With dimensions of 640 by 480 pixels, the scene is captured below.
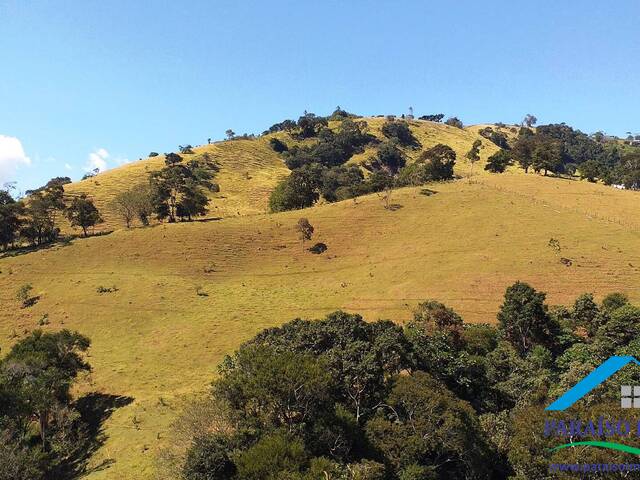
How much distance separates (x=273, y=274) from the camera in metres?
77.7

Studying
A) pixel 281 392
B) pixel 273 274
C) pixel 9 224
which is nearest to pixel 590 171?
pixel 273 274

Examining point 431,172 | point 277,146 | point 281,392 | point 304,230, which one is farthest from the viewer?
point 277,146

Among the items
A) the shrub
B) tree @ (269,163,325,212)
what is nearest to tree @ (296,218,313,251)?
tree @ (269,163,325,212)

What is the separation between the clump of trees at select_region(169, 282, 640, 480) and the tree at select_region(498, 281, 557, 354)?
378cm

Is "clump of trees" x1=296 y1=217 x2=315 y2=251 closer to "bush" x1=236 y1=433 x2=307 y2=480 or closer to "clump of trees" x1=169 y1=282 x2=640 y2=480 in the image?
"clump of trees" x1=169 y1=282 x2=640 y2=480

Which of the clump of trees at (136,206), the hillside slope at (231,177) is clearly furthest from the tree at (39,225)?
the clump of trees at (136,206)

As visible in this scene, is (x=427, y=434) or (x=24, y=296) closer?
(x=427, y=434)

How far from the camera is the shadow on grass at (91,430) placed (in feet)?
104

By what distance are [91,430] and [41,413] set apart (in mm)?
4446

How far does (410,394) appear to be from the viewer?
31.0m

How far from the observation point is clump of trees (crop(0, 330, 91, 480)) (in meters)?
30.5

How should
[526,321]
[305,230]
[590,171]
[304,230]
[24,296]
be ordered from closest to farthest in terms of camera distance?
[526,321] → [24,296] → [304,230] → [305,230] → [590,171]

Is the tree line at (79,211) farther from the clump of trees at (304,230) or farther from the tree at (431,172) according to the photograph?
the tree at (431,172)

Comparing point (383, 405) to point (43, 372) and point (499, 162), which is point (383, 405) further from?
point (499, 162)
